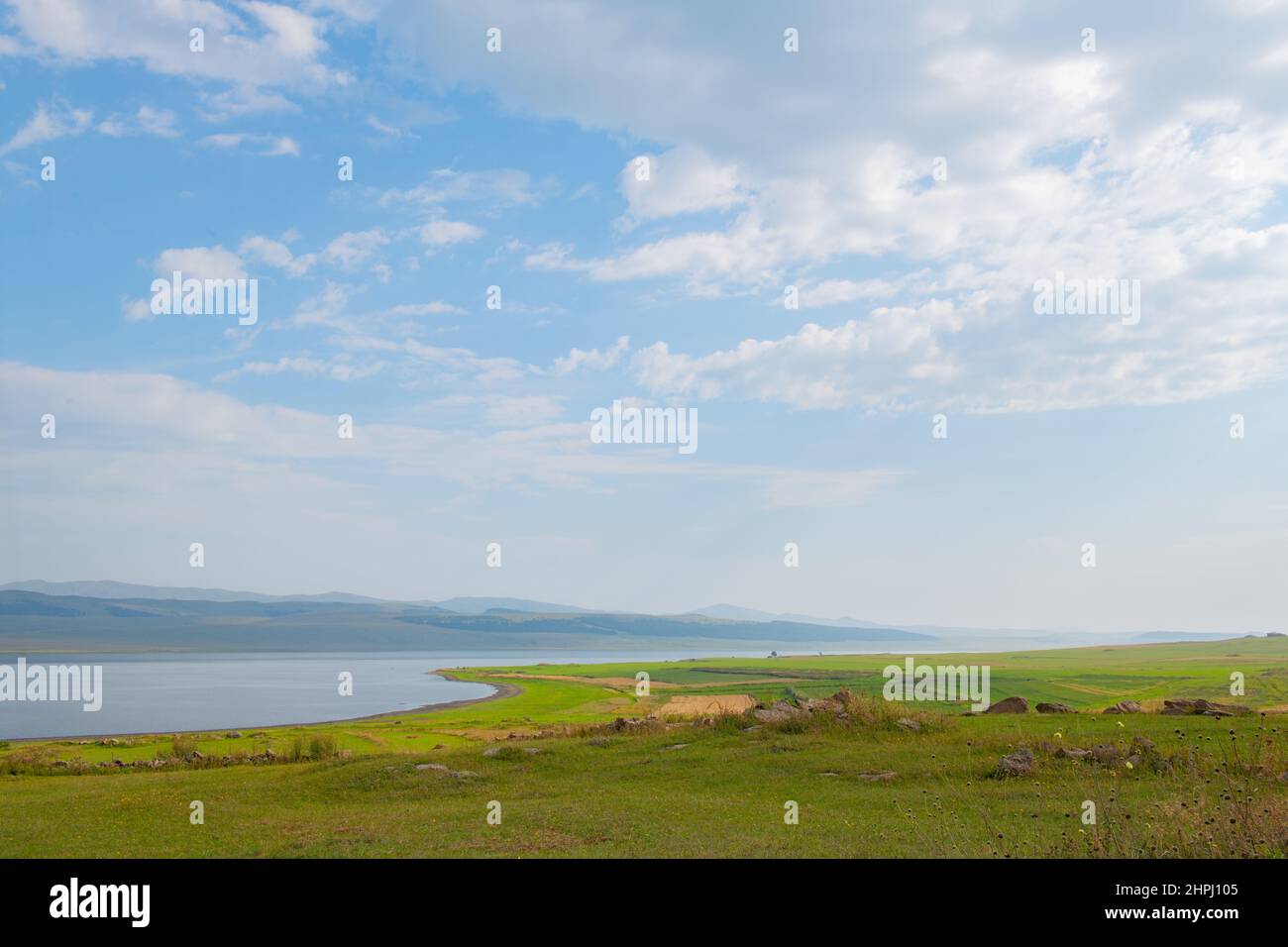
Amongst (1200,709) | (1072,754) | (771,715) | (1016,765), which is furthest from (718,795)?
(1200,709)

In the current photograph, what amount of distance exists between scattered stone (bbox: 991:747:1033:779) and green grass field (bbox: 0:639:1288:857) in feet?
0.66

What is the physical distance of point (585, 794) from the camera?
58.2 feet

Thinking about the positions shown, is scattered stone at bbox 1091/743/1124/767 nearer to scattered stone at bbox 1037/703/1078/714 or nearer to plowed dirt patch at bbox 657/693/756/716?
scattered stone at bbox 1037/703/1078/714

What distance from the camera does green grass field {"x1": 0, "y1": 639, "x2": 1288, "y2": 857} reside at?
11.6m

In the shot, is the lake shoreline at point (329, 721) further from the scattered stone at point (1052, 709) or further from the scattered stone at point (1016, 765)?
the scattered stone at point (1016, 765)

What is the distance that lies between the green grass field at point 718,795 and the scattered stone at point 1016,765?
0.20 m

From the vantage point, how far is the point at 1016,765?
675 inches

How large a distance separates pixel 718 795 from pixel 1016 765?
557 cm

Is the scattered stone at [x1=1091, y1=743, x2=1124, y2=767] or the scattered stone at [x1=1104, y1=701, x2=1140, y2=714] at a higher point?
the scattered stone at [x1=1091, y1=743, x2=1124, y2=767]

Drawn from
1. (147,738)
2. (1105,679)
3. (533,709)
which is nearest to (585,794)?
(147,738)

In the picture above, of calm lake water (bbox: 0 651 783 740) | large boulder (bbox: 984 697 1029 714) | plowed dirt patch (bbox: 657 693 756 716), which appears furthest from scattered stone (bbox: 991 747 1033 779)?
calm lake water (bbox: 0 651 783 740)

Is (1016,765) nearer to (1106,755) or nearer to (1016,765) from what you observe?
(1016,765)
